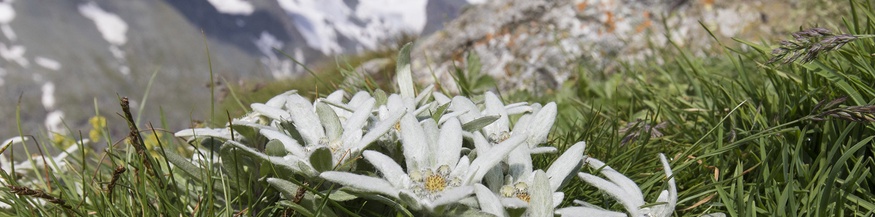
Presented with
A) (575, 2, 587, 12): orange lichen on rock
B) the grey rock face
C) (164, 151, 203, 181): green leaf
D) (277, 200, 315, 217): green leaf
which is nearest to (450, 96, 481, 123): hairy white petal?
(277, 200, 315, 217): green leaf

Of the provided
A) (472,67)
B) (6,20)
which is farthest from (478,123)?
(6,20)

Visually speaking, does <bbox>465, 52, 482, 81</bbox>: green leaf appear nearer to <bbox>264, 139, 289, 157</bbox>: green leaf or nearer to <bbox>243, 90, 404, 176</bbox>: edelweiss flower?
<bbox>243, 90, 404, 176</bbox>: edelweiss flower

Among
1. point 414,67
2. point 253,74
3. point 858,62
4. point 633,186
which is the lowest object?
point 253,74

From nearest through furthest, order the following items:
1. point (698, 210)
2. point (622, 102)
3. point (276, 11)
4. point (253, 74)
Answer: point (698, 210), point (622, 102), point (253, 74), point (276, 11)

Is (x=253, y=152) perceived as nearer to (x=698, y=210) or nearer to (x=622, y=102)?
(x=698, y=210)

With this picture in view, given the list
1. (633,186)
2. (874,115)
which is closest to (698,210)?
(633,186)

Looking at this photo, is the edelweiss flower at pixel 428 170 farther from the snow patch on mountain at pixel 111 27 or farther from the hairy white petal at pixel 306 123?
the snow patch on mountain at pixel 111 27

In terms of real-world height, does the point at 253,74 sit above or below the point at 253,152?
below

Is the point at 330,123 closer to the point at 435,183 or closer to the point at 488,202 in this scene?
the point at 435,183
